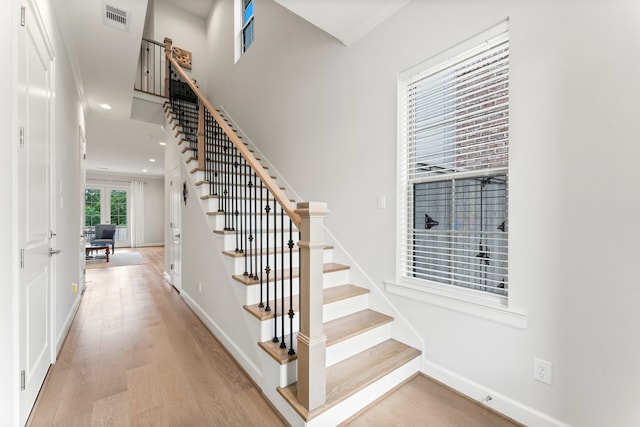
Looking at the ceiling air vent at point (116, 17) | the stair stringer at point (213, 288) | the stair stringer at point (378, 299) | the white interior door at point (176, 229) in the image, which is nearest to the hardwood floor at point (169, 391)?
the stair stringer at point (213, 288)

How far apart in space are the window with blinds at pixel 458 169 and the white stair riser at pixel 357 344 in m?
0.48

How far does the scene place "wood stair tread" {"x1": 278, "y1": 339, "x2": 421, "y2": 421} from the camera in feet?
5.04

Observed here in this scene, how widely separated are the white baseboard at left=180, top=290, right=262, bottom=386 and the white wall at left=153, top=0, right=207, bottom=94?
16.2 feet

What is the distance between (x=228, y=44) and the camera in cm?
498

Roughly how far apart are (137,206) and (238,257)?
33.3 ft

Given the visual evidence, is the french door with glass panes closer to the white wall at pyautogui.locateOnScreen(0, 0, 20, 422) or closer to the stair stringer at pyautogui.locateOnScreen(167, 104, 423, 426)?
the stair stringer at pyautogui.locateOnScreen(167, 104, 423, 426)

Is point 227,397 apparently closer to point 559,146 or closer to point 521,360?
point 521,360

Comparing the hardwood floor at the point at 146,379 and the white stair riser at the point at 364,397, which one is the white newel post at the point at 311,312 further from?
the hardwood floor at the point at 146,379

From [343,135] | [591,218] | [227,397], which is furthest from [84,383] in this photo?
[591,218]

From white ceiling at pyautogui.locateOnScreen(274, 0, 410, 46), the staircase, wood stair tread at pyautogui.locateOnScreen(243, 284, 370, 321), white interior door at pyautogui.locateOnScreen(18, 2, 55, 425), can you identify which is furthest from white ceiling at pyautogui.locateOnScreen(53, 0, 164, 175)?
wood stair tread at pyautogui.locateOnScreen(243, 284, 370, 321)

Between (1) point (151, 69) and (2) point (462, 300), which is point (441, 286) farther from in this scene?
(1) point (151, 69)

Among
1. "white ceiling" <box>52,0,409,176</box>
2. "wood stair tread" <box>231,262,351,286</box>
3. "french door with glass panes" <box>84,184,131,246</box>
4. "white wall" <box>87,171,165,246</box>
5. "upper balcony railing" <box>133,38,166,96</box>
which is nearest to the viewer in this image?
"wood stair tread" <box>231,262,351,286</box>

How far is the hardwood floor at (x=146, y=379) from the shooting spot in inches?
63.9

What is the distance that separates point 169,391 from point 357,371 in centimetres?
125
